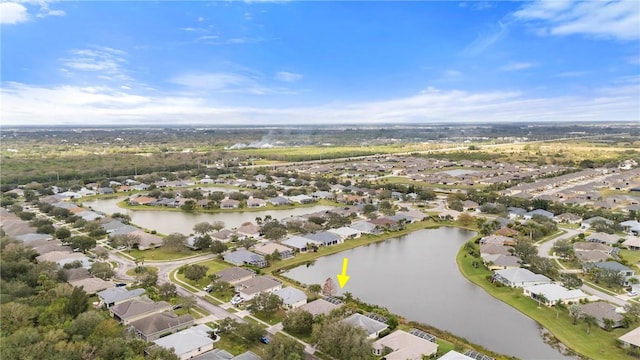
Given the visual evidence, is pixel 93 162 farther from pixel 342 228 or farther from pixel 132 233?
pixel 342 228

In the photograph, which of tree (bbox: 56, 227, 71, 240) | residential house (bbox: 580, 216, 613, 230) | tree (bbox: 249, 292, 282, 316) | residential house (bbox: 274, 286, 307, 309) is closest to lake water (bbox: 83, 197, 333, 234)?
tree (bbox: 56, 227, 71, 240)

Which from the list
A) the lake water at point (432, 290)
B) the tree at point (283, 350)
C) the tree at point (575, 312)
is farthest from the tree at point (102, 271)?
the tree at point (575, 312)

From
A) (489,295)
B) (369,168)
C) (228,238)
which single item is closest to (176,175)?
(369,168)

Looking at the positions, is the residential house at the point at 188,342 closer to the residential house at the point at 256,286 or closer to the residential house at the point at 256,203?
the residential house at the point at 256,286

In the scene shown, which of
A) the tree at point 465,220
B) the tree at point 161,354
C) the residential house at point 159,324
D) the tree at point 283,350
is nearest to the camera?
the tree at point 283,350

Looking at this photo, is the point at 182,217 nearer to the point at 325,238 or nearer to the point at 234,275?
the point at 325,238
